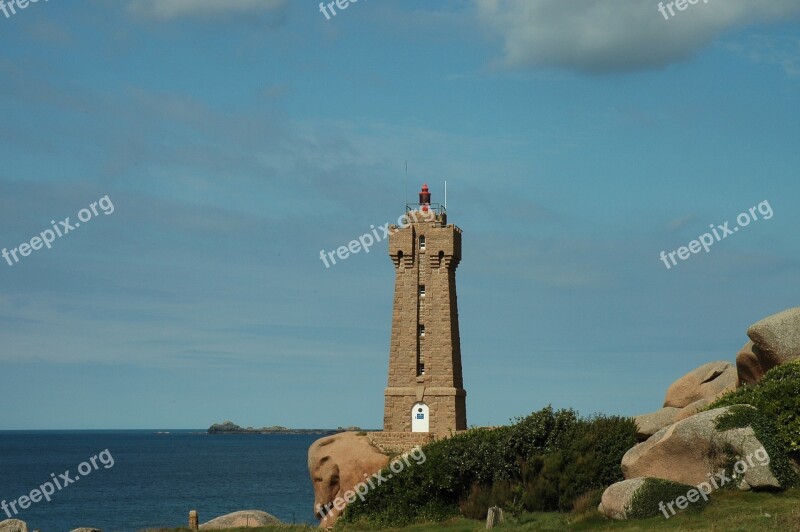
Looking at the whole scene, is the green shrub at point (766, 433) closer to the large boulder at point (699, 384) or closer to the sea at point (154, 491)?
the large boulder at point (699, 384)

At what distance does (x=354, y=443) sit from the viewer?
47781mm

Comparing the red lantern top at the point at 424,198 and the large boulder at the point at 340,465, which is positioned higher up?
the red lantern top at the point at 424,198

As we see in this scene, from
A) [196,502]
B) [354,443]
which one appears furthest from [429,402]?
[196,502]

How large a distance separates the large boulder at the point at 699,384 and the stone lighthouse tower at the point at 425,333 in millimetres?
14598

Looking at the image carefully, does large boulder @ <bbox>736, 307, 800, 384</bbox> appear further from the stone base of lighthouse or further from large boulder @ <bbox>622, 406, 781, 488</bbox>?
the stone base of lighthouse

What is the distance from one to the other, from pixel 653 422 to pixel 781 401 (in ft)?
23.3

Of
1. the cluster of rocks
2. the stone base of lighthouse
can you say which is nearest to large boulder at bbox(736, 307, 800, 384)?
the cluster of rocks

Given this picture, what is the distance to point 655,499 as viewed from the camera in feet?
94.4

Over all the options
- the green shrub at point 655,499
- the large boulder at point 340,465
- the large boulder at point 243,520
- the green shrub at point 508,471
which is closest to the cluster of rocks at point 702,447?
the green shrub at point 655,499

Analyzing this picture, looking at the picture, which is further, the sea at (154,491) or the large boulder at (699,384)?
the sea at (154,491)

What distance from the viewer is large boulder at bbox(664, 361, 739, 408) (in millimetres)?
42375

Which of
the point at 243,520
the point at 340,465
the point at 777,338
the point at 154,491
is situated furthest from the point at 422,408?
the point at 154,491

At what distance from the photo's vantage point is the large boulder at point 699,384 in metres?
42.4

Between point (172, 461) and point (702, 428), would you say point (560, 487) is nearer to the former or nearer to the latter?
point (702, 428)
